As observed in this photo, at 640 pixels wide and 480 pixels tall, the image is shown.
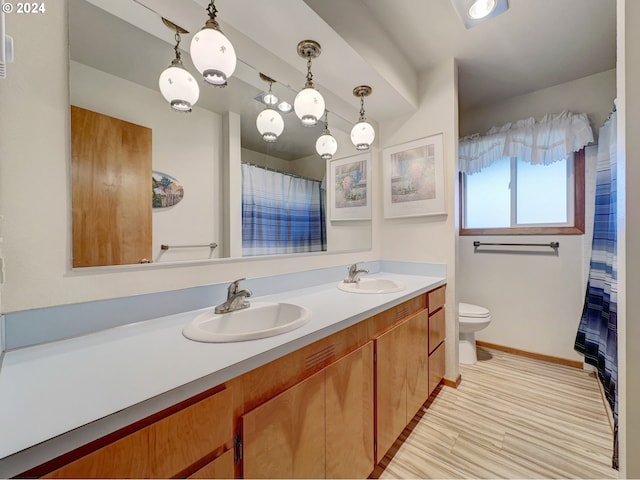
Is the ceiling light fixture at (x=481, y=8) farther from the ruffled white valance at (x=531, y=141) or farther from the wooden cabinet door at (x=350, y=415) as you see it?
the wooden cabinet door at (x=350, y=415)

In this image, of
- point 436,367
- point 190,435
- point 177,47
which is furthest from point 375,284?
point 177,47

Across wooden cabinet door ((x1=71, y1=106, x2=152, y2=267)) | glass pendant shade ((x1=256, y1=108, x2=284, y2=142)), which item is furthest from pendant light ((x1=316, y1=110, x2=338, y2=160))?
wooden cabinet door ((x1=71, y1=106, x2=152, y2=267))

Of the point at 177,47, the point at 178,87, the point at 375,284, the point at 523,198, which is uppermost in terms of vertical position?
the point at 177,47

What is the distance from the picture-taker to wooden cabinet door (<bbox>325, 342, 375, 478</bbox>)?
96cm

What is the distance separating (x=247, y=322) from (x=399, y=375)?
84 cm

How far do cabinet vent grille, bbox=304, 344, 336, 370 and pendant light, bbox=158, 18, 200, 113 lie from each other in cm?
114

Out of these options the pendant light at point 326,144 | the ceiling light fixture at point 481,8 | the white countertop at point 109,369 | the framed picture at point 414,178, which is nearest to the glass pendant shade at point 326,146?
the pendant light at point 326,144

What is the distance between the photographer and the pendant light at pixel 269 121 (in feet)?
4.77

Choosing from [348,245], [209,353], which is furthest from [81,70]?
[348,245]

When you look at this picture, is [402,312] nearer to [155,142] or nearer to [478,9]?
[155,142]

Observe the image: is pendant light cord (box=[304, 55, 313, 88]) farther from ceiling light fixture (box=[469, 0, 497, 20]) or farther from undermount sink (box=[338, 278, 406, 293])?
undermount sink (box=[338, 278, 406, 293])

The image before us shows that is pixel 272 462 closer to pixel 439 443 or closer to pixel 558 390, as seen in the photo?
pixel 439 443

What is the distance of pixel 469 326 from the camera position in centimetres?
219

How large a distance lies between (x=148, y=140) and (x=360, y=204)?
1.52 m
